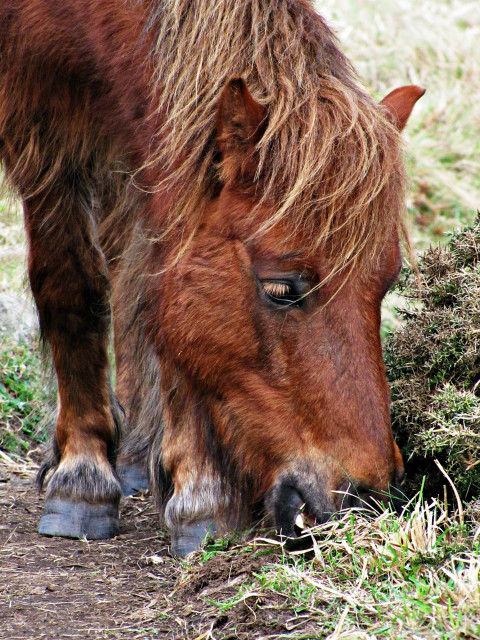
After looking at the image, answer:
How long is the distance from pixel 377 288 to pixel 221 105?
68cm

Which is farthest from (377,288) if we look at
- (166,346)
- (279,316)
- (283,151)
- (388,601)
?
(388,601)

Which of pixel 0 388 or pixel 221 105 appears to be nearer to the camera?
pixel 221 105

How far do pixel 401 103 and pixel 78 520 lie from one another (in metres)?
1.84

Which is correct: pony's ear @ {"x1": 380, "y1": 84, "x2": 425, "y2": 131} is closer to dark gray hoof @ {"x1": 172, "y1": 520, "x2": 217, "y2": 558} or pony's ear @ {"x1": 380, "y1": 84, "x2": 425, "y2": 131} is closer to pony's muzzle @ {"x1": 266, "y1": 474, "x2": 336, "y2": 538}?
pony's muzzle @ {"x1": 266, "y1": 474, "x2": 336, "y2": 538}

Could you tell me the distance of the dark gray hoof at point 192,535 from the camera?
266 cm

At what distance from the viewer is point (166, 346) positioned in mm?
2629

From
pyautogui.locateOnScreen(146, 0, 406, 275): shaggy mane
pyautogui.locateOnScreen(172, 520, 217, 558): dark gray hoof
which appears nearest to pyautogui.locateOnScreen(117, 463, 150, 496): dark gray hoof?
pyautogui.locateOnScreen(172, 520, 217, 558): dark gray hoof

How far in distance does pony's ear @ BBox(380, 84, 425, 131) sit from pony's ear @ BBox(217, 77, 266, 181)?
0.50 metres

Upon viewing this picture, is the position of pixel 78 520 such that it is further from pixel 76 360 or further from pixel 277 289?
pixel 277 289

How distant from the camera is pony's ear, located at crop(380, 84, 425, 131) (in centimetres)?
270

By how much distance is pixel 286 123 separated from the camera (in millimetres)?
2391

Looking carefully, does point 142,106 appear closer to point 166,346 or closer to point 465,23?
point 166,346

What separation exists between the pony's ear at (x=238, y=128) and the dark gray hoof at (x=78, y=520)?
136 centimetres

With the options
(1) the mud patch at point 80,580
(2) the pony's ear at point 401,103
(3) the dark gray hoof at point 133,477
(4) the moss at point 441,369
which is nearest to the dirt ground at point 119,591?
(1) the mud patch at point 80,580
